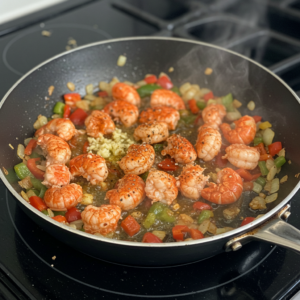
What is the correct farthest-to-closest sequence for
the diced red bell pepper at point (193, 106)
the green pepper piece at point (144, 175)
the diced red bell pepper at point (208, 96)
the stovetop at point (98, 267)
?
the diced red bell pepper at point (208, 96), the diced red bell pepper at point (193, 106), the green pepper piece at point (144, 175), the stovetop at point (98, 267)

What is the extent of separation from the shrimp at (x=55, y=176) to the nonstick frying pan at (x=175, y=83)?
23 cm

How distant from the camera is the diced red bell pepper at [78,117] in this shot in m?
2.83

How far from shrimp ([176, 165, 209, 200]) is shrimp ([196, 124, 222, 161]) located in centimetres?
22

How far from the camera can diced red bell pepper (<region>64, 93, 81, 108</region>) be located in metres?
2.97

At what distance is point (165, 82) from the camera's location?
3.16 metres

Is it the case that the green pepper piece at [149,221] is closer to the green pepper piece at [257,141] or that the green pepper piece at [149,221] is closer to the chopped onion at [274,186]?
the chopped onion at [274,186]

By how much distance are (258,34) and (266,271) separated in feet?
8.28

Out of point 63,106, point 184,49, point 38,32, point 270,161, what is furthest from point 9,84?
point 270,161

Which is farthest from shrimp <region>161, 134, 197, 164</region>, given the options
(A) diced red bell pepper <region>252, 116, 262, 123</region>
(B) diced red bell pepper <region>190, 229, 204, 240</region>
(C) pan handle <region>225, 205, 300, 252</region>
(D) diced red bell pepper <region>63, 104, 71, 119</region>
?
(D) diced red bell pepper <region>63, 104, 71, 119</region>

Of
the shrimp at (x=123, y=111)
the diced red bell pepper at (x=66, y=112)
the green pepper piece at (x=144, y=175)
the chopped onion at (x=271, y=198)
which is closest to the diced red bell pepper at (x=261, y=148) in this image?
the chopped onion at (x=271, y=198)

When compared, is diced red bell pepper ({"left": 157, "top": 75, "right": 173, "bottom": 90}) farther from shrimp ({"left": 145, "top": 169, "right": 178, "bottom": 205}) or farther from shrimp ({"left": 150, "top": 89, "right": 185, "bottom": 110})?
shrimp ({"left": 145, "top": 169, "right": 178, "bottom": 205})

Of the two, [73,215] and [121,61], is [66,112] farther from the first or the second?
[73,215]

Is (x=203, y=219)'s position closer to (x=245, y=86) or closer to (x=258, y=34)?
(x=245, y=86)

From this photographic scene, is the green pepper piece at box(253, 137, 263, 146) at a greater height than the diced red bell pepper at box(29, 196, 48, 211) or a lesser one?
greater
